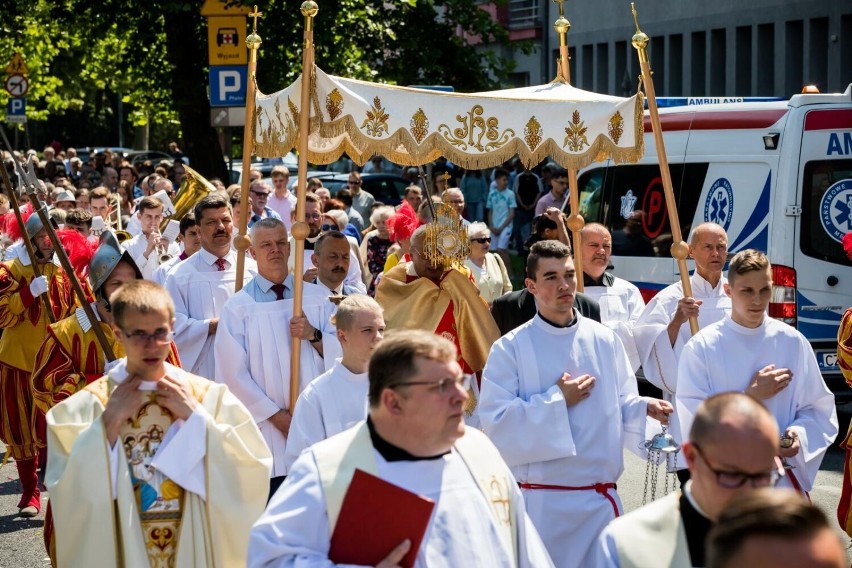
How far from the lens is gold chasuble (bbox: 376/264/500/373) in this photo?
23.9 ft

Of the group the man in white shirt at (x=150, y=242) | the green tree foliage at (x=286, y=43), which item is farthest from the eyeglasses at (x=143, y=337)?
the green tree foliage at (x=286, y=43)

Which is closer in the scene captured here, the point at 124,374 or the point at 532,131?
the point at 124,374

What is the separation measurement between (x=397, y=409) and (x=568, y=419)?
2.16 metres

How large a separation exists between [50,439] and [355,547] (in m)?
1.67

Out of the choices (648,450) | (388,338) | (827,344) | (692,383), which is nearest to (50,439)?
(388,338)

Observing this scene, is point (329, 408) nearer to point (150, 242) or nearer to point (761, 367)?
point (761, 367)

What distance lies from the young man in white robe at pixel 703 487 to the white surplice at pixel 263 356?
3.56m

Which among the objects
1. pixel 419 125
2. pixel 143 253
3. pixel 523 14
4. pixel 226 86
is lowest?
pixel 143 253

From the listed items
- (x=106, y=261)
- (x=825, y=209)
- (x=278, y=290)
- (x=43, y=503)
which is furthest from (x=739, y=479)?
(x=825, y=209)

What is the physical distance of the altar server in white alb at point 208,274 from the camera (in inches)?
312

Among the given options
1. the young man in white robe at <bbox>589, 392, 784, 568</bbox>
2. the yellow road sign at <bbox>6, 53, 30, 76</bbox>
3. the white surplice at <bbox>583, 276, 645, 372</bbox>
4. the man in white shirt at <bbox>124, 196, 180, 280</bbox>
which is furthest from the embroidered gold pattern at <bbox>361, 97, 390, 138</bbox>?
the yellow road sign at <bbox>6, 53, 30, 76</bbox>

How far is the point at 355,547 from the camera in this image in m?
3.48

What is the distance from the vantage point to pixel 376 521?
11.4 ft

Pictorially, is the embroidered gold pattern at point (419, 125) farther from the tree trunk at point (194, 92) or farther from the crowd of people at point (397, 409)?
the tree trunk at point (194, 92)
